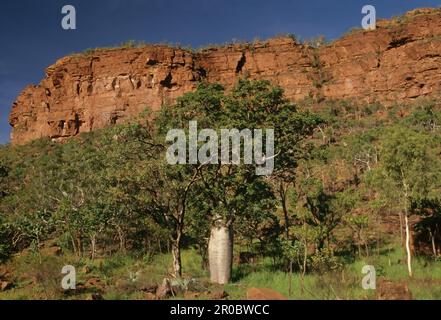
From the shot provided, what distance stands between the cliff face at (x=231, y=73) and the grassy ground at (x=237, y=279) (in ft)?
115

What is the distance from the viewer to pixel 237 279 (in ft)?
35.3

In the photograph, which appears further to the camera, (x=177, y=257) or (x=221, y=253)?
(x=177, y=257)

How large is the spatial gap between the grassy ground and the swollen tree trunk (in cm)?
29

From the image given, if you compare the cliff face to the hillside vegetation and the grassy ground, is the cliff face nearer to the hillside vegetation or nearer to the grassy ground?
the hillside vegetation

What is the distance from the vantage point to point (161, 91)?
49469 mm

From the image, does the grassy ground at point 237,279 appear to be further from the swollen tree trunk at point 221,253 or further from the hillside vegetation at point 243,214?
the swollen tree trunk at point 221,253

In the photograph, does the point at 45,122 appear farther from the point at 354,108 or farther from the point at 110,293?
the point at 110,293

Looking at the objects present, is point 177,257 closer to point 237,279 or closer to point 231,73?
point 237,279

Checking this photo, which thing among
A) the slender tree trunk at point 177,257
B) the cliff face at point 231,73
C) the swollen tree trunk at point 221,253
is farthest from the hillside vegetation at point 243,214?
the cliff face at point 231,73

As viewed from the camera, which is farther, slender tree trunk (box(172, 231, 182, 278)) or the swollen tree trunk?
slender tree trunk (box(172, 231, 182, 278))

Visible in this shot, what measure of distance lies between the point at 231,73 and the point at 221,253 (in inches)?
1723

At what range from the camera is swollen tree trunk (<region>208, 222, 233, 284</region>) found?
34.0 feet

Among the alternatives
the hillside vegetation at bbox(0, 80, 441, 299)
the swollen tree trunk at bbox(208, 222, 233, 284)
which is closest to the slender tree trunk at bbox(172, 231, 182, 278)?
the hillside vegetation at bbox(0, 80, 441, 299)

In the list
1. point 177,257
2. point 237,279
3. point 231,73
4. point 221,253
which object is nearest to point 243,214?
point 221,253
